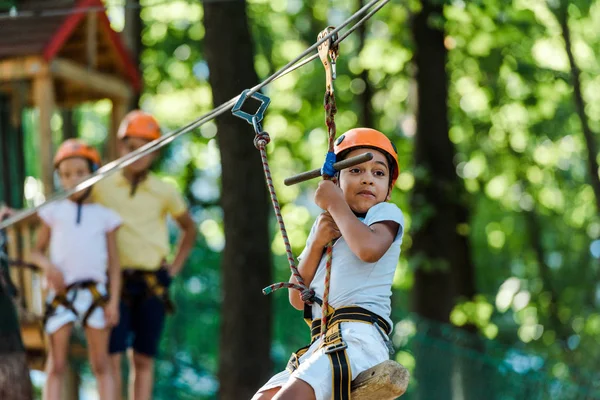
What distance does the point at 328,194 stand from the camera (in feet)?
14.0

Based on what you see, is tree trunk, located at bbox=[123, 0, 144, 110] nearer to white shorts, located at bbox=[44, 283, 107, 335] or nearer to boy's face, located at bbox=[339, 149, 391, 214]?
white shorts, located at bbox=[44, 283, 107, 335]

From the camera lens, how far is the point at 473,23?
13.8 m

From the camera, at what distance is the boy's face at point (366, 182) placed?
14.7 ft

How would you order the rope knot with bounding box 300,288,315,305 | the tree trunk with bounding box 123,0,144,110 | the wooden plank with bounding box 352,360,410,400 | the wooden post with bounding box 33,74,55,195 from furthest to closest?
the tree trunk with bounding box 123,0,144,110, the wooden post with bounding box 33,74,55,195, the rope knot with bounding box 300,288,315,305, the wooden plank with bounding box 352,360,410,400

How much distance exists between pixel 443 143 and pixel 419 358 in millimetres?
2955

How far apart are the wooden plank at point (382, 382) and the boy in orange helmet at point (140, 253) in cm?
320

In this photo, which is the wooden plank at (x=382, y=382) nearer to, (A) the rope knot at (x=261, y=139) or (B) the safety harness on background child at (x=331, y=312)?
(B) the safety harness on background child at (x=331, y=312)

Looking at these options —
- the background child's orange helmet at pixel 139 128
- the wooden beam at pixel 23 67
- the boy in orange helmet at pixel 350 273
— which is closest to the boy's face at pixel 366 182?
the boy in orange helmet at pixel 350 273

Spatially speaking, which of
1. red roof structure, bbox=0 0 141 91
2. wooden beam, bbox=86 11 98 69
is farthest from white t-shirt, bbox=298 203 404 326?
wooden beam, bbox=86 11 98 69

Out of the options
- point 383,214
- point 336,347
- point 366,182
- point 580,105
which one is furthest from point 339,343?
point 580,105

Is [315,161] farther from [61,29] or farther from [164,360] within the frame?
[61,29]

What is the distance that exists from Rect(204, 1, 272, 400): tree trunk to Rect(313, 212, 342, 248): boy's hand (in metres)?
4.77

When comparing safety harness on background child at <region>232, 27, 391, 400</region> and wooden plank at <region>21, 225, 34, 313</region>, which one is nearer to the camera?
safety harness on background child at <region>232, 27, 391, 400</region>

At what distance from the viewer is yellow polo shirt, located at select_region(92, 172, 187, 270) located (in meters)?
7.14
